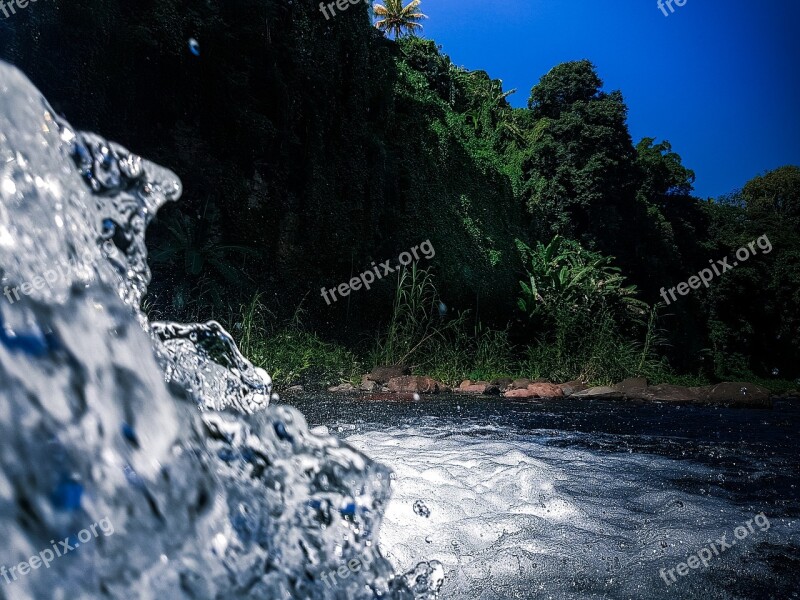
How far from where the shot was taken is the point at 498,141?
52.1ft

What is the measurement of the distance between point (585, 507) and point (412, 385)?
179 inches

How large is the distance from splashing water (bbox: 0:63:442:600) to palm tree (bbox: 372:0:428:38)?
1228 inches

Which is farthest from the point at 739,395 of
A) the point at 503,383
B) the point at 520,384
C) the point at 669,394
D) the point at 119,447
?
the point at 119,447

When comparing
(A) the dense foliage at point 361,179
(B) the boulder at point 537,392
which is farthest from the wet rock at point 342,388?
(B) the boulder at point 537,392

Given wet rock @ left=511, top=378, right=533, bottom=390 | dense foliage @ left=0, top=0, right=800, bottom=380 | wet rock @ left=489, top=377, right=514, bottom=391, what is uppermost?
dense foliage @ left=0, top=0, right=800, bottom=380

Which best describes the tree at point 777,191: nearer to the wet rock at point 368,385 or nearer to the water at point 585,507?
the wet rock at point 368,385

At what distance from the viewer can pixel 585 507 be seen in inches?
80.7

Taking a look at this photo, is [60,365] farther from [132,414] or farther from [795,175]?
[795,175]

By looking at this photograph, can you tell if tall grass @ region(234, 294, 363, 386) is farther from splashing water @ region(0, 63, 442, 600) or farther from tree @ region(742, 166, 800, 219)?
tree @ region(742, 166, 800, 219)

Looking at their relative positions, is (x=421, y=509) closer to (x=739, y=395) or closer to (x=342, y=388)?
(x=342, y=388)

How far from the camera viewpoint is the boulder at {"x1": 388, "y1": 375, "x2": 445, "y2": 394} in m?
6.49

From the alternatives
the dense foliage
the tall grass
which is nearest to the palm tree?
the dense foliage

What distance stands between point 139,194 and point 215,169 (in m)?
7.35

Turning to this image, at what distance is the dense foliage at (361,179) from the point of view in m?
7.30
